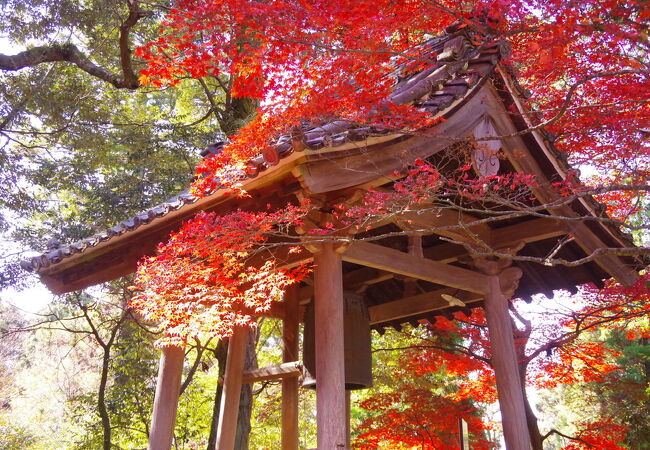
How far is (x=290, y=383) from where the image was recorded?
767 cm

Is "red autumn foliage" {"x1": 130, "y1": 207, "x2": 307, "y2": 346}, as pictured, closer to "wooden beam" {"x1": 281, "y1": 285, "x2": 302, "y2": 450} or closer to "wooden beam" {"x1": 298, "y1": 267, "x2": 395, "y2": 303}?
"wooden beam" {"x1": 298, "y1": 267, "x2": 395, "y2": 303}

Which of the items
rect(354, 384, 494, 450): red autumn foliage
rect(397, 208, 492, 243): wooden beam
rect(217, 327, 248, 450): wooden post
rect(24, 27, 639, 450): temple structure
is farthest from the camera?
rect(354, 384, 494, 450): red autumn foliage

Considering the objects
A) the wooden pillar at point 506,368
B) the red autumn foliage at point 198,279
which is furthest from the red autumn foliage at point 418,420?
the red autumn foliage at point 198,279

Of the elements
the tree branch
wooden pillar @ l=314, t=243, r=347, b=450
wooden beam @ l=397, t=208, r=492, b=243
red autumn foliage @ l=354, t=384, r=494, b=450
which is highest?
the tree branch

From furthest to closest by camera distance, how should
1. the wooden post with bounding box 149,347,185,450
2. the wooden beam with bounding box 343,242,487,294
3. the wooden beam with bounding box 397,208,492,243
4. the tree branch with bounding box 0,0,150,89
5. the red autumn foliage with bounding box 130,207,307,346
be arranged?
the tree branch with bounding box 0,0,150,89
the wooden post with bounding box 149,347,185,450
the wooden beam with bounding box 397,208,492,243
the wooden beam with bounding box 343,242,487,294
the red autumn foliage with bounding box 130,207,307,346

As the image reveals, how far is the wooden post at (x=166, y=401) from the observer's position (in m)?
5.58

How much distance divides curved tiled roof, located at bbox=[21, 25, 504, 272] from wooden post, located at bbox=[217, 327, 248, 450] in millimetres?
2254

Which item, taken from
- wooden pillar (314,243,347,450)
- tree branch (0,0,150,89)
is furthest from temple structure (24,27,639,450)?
tree branch (0,0,150,89)

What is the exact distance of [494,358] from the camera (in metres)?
6.05

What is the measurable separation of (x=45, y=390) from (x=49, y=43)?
21791 mm

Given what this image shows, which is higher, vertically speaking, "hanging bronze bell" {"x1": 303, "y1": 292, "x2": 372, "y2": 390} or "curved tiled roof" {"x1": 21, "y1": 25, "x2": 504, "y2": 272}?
"curved tiled roof" {"x1": 21, "y1": 25, "x2": 504, "y2": 272}

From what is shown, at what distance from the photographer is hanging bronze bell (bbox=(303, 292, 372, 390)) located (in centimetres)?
607

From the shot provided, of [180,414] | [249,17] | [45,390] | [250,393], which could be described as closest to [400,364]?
[250,393]

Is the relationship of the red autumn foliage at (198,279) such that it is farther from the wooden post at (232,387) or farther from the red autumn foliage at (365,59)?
the wooden post at (232,387)
